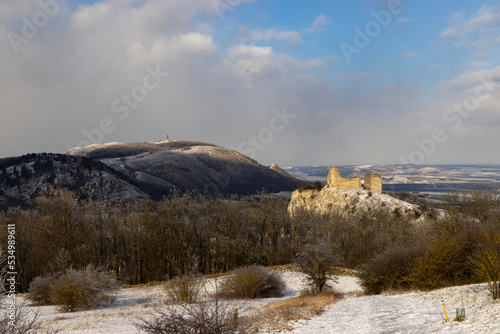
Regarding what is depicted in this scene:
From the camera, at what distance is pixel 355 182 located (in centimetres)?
7981

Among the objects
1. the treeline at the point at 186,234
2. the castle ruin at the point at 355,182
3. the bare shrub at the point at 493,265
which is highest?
the castle ruin at the point at 355,182

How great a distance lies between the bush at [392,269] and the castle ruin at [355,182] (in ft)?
193

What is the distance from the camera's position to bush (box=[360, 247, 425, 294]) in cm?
2105

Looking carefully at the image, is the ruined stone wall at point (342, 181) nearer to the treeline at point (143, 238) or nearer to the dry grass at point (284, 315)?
the treeline at point (143, 238)

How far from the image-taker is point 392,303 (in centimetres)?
1727

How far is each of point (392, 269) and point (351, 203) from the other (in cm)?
4869

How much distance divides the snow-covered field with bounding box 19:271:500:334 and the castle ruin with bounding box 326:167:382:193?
6237 cm

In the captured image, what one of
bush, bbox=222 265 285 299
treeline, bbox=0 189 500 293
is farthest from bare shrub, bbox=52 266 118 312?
bush, bbox=222 265 285 299

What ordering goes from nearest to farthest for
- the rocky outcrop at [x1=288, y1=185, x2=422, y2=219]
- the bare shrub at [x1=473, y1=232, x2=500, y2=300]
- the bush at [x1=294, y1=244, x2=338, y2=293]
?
the bare shrub at [x1=473, y1=232, x2=500, y2=300]
the bush at [x1=294, y1=244, x2=338, y2=293]
the rocky outcrop at [x1=288, y1=185, x2=422, y2=219]

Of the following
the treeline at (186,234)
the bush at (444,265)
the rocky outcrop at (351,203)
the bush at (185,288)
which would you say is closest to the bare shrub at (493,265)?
the bush at (444,265)

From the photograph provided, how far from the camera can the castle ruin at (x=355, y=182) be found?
262ft

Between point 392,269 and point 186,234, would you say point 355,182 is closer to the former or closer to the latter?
point 186,234

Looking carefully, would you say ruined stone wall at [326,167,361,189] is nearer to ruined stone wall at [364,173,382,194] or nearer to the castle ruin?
the castle ruin

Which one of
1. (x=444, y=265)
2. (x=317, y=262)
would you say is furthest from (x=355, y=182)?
(x=444, y=265)
